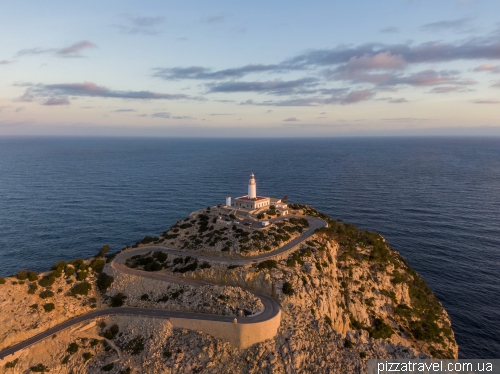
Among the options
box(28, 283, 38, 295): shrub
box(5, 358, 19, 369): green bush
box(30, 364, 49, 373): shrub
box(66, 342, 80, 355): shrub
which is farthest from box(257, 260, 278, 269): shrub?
box(28, 283, 38, 295): shrub

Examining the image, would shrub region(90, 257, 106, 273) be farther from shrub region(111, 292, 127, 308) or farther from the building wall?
the building wall

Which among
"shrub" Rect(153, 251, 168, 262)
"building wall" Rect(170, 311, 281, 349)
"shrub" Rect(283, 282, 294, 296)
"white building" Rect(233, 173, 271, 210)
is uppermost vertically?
"white building" Rect(233, 173, 271, 210)

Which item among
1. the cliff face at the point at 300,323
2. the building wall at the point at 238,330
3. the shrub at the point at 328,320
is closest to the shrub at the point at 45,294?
the cliff face at the point at 300,323

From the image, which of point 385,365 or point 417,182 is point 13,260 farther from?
point 417,182

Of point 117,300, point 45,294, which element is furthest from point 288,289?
point 45,294

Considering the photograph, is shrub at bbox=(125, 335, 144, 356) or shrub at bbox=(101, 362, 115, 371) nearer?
shrub at bbox=(101, 362, 115, 371)

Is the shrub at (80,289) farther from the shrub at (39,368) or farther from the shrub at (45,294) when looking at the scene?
the shrub at (39,368)

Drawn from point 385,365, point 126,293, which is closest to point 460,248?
point 385,365
